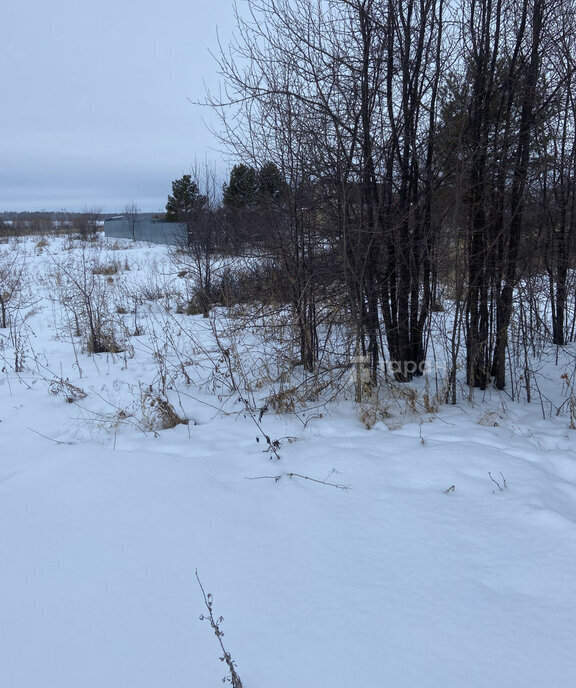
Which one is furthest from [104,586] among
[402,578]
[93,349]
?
[93,349]

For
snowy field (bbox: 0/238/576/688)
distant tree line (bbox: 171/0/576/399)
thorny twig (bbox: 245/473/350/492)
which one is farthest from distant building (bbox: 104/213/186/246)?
thorny twig (bbox: 245/473/350/492)

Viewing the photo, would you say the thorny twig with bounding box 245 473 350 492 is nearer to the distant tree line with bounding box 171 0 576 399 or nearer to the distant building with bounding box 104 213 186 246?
the distant tree line with bounding box 171 0 576 399

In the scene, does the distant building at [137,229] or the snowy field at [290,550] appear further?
the distant building at [137,229]

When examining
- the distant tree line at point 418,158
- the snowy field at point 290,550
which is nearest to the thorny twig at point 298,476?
the snowy field at point 290,550

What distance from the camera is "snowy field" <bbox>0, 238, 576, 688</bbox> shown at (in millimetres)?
1667

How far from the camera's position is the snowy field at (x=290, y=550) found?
5.47ft

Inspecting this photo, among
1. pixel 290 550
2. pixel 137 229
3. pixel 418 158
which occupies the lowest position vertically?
pixel 290 550

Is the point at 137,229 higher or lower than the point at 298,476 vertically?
higher

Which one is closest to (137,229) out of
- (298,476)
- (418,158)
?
(418,158)

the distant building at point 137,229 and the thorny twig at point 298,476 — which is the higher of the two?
the distant building at point 137,229

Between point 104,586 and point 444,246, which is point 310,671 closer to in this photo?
point 104,586

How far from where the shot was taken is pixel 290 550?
2271 mm

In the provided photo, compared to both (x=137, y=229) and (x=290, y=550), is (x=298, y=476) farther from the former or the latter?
(x=137, y=229)

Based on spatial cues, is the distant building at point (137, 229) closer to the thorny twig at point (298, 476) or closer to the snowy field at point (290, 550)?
the snowy field at point (290, 550)
